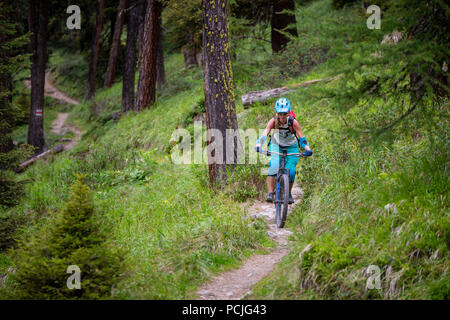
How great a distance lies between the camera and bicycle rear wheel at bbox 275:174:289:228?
7244 millimetres

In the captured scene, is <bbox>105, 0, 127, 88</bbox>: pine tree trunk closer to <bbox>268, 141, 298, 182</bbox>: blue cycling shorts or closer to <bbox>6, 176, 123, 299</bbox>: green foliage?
<bbox>268, 141, 298, 182</bbox>: blue cycling shorts

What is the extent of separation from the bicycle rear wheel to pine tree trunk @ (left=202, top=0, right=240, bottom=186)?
6.32 feet

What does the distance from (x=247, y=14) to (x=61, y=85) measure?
91.7ft

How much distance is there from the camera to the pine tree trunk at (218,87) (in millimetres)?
8828

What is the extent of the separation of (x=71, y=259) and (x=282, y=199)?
13.6 ft

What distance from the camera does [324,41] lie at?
5.25 meters

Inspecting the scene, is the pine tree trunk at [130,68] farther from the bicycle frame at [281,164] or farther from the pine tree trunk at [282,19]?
the bicycle frame at [281,164]

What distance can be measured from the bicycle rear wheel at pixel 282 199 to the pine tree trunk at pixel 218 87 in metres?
1.93

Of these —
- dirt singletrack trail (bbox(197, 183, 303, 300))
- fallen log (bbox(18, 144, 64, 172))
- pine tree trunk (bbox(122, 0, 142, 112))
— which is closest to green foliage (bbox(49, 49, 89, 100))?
fallen log (bbox(18, 144, 64, 172))

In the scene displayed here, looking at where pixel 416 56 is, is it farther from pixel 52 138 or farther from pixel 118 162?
pixel 52 138

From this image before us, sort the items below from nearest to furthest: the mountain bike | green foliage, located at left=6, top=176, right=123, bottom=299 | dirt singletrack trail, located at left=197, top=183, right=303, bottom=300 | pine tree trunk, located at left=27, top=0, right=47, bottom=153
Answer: green foliage, located at left=6, top=176, right=123, bottom=299 < dirt singletrack trail, located at left=197, top=183, right=303, bottom=300 < the mountain bike < pine tree trunk, located at left=27, top=0, right=47, bottom=153

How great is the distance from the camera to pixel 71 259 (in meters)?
4.47

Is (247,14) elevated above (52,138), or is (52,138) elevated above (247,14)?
(247,14)
